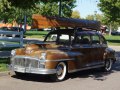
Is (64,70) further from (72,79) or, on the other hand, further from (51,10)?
(51,10)

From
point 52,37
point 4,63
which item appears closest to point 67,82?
point 52,37

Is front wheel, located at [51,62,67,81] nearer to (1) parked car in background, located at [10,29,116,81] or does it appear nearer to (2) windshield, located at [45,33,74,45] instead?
(1) parked car in background, located at [10,29,116,81]

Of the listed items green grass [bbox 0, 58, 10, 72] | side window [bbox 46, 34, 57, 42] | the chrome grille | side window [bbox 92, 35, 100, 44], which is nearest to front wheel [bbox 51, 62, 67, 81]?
the chrome grille

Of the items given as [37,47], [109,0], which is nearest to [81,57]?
[37,47]

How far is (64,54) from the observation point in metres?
12.2

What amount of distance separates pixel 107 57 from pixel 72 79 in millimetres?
2853

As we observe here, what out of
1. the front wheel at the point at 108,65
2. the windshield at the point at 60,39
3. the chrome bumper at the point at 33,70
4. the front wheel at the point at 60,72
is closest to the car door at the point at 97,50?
the front wheel at the point at 108,65

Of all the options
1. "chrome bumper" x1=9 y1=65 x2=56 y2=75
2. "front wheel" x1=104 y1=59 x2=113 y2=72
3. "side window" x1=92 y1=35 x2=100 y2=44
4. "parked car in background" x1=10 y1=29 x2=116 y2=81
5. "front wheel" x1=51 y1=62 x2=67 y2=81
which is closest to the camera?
"chrome bumper" x1=9 y1=65 x2=56 y2=75

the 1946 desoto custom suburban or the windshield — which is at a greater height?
the windshield

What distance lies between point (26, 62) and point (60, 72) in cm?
118

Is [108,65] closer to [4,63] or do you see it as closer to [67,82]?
[67,82]

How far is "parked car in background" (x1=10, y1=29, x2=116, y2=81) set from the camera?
11.6m

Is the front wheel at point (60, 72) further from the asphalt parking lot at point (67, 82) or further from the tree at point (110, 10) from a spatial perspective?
the tree at point (110, 10)

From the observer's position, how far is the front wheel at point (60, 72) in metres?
12.0
